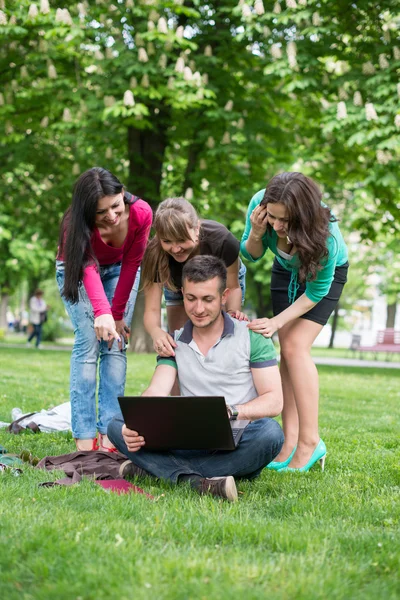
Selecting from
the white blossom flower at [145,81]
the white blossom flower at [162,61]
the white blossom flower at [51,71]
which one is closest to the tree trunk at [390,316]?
the white blossom flower at [51,71]

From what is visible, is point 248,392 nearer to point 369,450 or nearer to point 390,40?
point 369,450

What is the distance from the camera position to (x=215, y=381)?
432 cm

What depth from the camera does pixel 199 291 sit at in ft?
13.6

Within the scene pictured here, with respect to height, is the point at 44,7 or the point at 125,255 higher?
the point at 44,7

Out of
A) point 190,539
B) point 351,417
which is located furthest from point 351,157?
point 190,539

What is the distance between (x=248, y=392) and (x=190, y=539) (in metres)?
1.40

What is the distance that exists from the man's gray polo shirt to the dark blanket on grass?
67cm

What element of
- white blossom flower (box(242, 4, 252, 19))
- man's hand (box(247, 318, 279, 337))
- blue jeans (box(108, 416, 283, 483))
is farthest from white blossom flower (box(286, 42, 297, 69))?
blue jeans (box(108, 416, 283, 483))

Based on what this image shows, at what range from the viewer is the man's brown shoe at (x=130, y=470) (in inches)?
170

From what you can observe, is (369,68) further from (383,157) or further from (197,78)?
(197,78)

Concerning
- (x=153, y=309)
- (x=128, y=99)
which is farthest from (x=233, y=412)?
(x=128, y=99)

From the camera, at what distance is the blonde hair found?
424 cm

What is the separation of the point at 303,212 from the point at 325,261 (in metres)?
0.48

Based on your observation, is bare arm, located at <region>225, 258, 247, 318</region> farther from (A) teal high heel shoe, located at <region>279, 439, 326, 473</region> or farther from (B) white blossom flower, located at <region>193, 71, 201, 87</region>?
(B) white blossom flower, located at <region>193, 71, 201, 87</region>
